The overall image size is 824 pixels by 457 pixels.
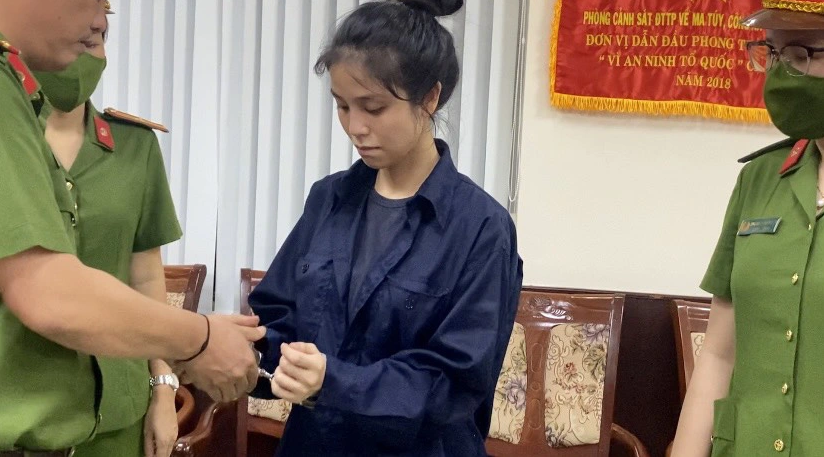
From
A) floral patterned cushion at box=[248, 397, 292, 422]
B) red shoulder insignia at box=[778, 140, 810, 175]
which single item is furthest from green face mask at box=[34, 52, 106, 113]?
floral patterned cushion at box=[248, 397, 292, 422]

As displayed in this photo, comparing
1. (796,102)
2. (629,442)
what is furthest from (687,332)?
(796,102)

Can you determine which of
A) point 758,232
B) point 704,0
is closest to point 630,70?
point 704,0

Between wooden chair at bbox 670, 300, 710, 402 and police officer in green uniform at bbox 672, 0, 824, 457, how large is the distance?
114cm

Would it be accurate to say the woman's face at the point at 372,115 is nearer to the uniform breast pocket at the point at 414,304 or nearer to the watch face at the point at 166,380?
the uniform breast pocket at the point at 414,304

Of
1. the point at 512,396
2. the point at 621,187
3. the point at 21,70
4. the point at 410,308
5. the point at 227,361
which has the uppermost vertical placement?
the point at 21,70

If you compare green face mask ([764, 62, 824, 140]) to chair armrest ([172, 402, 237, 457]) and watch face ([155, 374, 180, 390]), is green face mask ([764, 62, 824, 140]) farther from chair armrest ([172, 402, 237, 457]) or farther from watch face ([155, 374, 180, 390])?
chair armrest ([172, 402, 237, 457])

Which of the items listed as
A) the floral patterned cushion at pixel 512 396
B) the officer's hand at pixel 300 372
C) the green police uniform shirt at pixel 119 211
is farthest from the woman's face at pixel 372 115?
the floral patterned cushion at pixel 512 396

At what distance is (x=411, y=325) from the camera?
1.38 m

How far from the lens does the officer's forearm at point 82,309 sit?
102cm

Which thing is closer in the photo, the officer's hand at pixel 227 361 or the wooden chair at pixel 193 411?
the officer's hand at pixel 227 361

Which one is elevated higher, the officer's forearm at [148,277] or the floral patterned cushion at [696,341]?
the officer's forearm at [148,277]

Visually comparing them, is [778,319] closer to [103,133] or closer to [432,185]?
[432,185]

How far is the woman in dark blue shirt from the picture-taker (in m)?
1.32

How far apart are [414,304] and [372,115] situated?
0.33 meters
